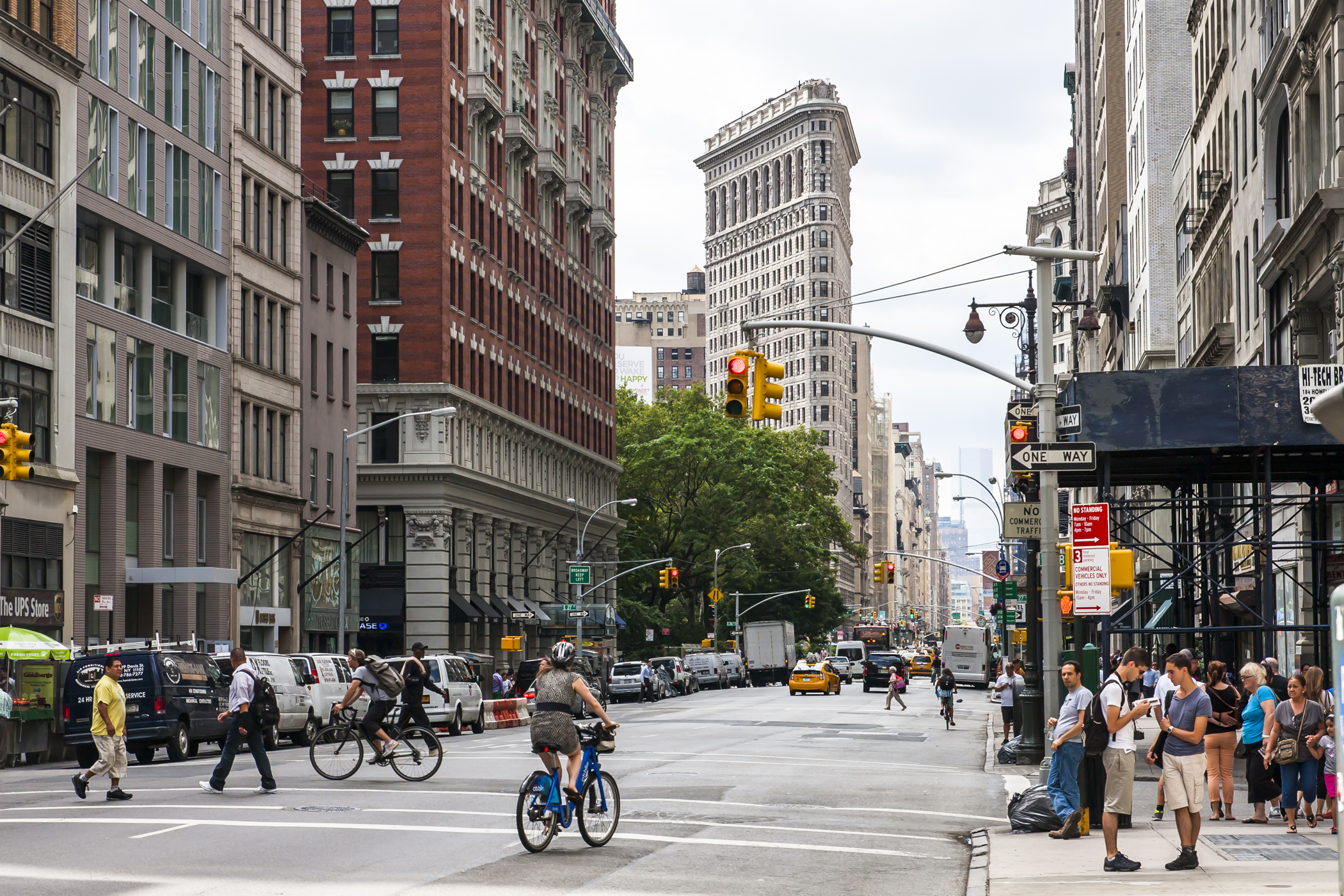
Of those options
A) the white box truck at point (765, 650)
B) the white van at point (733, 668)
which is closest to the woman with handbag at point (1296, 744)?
the white van at point (733, 668)

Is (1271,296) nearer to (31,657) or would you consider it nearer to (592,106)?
(31,657)

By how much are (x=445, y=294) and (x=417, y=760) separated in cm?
4682

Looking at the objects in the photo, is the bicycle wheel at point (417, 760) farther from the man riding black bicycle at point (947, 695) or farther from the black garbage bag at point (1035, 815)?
the man riding black bicycle at point (947, 695)

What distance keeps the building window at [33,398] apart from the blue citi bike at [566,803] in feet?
94.5

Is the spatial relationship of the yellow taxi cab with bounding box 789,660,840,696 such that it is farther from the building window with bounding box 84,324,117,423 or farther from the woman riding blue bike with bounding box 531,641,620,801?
the woman riding blue bike with bounding box 531,641,620,801

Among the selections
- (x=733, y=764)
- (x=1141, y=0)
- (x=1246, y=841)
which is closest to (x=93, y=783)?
(x=733, y=764)

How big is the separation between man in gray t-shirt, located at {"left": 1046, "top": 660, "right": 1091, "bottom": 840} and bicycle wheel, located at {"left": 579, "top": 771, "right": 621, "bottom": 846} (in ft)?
14.6

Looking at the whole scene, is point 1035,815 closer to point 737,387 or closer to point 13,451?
point 737,387

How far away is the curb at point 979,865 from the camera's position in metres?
14.2

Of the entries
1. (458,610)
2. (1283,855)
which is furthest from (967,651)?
(1283,855)

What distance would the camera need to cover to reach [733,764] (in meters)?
29.5

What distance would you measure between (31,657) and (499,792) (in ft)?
55.8


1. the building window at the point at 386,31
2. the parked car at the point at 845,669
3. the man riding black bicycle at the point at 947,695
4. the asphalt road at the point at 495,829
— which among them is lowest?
the parked car at the point at 845,669

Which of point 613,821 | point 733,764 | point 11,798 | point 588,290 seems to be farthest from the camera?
point 588,290
